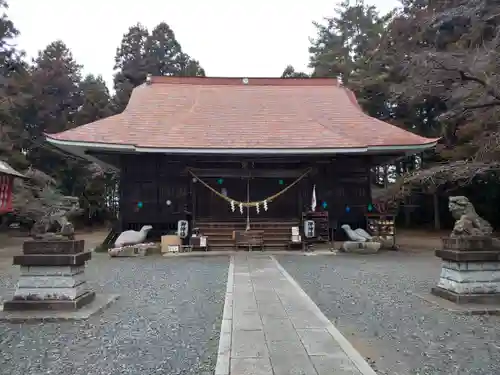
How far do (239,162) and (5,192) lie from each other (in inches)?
267

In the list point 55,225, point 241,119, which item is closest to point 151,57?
point 241,119

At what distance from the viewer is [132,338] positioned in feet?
12.9

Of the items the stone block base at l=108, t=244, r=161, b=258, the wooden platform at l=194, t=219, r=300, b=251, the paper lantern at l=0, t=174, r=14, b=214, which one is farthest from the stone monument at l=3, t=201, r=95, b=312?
the wooden platform at l=194, t=219, r=300, b=251

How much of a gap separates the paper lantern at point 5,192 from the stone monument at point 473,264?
10.7 m

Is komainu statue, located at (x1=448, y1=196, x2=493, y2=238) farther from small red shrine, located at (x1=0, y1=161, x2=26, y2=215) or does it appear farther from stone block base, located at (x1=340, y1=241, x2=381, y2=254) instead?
small red shrine, located at (x1=0, y1=161, x2=26, y2=215)

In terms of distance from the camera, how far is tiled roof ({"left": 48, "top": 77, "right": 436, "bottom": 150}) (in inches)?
479

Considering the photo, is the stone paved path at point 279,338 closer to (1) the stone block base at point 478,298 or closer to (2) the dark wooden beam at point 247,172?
(1) the stone block base at point 478,298

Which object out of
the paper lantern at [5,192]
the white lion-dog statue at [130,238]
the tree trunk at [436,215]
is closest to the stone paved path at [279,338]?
the white lion-dog statue at [130,238]

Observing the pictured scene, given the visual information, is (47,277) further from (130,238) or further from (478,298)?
(130,238)

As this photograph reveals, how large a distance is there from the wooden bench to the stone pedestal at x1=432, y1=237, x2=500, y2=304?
6.88 m

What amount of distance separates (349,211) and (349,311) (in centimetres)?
929

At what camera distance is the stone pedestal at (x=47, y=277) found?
4.83 meters

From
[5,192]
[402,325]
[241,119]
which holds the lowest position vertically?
[402,325]

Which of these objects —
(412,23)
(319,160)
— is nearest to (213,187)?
(319,160)
